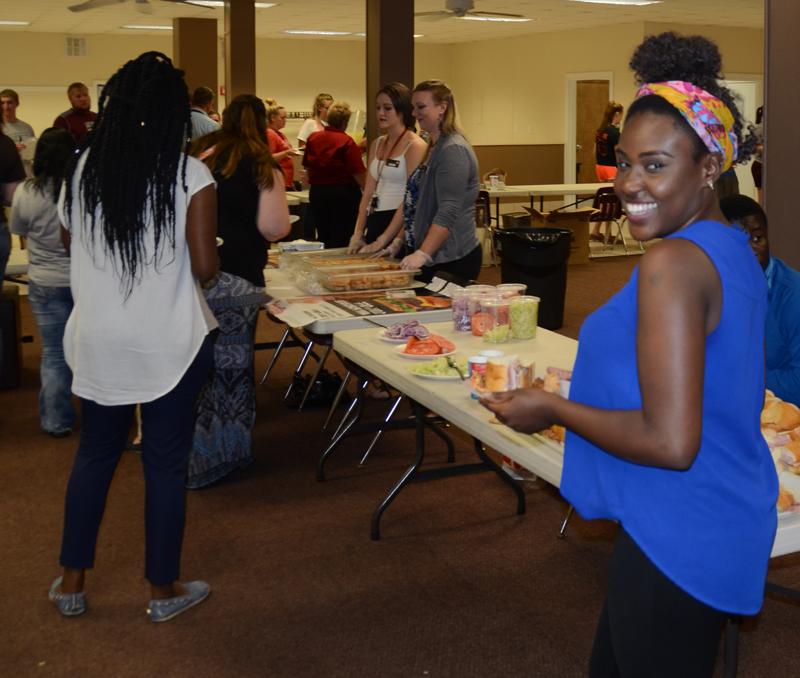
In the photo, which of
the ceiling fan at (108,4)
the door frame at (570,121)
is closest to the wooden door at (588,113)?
the door frame at (570,121)

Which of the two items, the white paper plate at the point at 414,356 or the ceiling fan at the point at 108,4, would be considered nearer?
the white paper plate at the point at 414,356

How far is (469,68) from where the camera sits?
62.8ft

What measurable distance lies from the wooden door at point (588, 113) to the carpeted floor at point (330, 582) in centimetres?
1309

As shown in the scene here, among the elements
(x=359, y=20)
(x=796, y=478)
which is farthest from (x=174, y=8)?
(x=796, y=478)

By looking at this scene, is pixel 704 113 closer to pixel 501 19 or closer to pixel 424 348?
pixel 424 348

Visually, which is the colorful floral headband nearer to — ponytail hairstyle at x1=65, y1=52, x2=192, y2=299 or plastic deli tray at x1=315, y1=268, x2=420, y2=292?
ponytail hairstyle at x1=65, y1=52, x2=192, y2=299

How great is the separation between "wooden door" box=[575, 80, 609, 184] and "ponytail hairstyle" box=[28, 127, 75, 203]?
1327cm

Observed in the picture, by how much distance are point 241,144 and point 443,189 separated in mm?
903

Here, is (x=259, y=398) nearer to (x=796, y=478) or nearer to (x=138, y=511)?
(x=138, y=511)

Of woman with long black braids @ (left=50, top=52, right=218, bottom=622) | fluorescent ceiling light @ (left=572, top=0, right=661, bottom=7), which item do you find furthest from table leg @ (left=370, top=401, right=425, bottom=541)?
fluorescent ceiling light @ (left=572, top=0, right=661, bottom=7)

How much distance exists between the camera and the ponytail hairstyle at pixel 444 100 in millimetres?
4148

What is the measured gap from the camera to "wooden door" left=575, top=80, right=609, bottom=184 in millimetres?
16672

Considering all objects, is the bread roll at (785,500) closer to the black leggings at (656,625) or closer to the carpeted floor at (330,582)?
the black leggings at (656,625)

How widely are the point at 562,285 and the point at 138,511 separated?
4.23m
